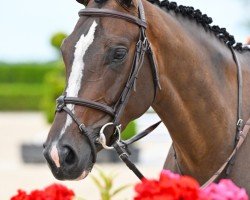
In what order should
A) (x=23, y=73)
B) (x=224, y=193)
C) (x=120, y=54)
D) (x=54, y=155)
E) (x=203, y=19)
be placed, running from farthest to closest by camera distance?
(x=23, y=73), (x=203, y=19), (x=120, y=54), (x=54, y=155), (x=224, y=193)

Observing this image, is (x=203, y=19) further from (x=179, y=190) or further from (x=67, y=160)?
(x=179, y=190)

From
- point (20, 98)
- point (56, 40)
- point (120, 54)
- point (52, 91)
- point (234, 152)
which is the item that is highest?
point (120, 54)

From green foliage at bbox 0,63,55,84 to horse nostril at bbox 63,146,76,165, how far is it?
95.4 feet

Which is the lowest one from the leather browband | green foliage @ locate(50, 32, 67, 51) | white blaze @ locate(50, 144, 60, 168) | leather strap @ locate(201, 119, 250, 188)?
green foliage @ locate(50, 32, 67, 51)

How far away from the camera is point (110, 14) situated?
404 centimetres

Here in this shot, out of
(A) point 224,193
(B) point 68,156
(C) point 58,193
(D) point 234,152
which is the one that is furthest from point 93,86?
(A) point 224,193

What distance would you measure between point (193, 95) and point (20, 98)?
2504 centimetres

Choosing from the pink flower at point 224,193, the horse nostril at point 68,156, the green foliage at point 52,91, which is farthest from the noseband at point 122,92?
the green foliage at point 52,91

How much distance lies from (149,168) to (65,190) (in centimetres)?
995

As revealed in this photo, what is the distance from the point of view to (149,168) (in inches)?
530

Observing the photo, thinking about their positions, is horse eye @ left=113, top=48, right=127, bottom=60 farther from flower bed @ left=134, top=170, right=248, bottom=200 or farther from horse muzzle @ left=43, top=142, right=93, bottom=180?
flower bed @ left=134, top=170, right=248, bottom=200

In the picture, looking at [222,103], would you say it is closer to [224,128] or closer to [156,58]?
[224,128]

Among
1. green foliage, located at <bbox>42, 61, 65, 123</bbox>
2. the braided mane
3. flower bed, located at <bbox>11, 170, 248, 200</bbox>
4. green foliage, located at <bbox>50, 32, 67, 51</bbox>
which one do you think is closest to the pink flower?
flower bed, located at <bbox>11, 170, 248, 200</bbox>

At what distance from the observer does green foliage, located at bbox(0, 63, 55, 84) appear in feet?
108
